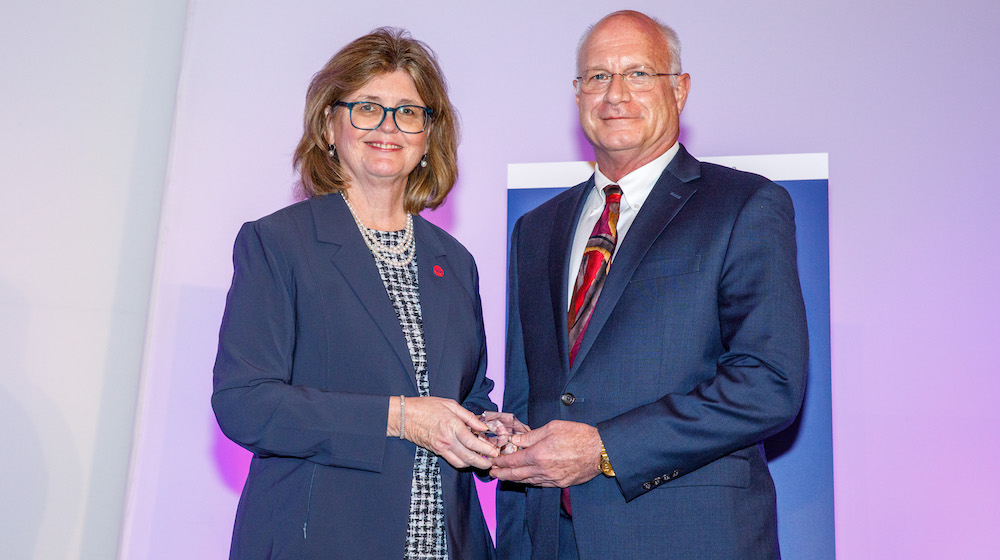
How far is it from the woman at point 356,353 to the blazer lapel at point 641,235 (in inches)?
16.2

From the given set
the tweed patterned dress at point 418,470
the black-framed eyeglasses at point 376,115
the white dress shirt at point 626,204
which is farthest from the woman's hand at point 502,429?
the black-framed eyeglasses at point 376,115

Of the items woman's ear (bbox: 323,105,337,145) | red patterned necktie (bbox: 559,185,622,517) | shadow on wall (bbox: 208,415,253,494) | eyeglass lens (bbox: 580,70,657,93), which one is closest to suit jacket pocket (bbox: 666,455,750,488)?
red patterned necktie (bbox: 559,185,622,517)

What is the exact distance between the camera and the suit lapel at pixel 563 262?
2355 mm

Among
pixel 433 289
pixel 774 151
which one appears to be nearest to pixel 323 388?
pixel 433 289

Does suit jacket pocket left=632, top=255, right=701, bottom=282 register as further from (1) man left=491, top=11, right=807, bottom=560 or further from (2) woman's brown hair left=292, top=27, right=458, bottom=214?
(2) woman's brown hair left=292, top=27, right=458, bottom=214

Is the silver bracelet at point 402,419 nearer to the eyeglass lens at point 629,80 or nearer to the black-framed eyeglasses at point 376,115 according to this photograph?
the black-framed eyeglasses at point 376,115

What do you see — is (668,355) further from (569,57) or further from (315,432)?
(569,57)

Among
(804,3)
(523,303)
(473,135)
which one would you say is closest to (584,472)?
(523,303)

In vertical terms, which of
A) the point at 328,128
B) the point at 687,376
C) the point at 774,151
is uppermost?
the point at 774,151

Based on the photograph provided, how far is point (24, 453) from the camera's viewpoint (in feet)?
11.5

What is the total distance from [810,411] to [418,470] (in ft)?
5.58

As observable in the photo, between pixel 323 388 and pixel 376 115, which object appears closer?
pixel 323 388

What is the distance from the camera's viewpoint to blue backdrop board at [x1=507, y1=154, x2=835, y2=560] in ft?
10.3

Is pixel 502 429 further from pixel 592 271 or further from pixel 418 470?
pixel 592 271
